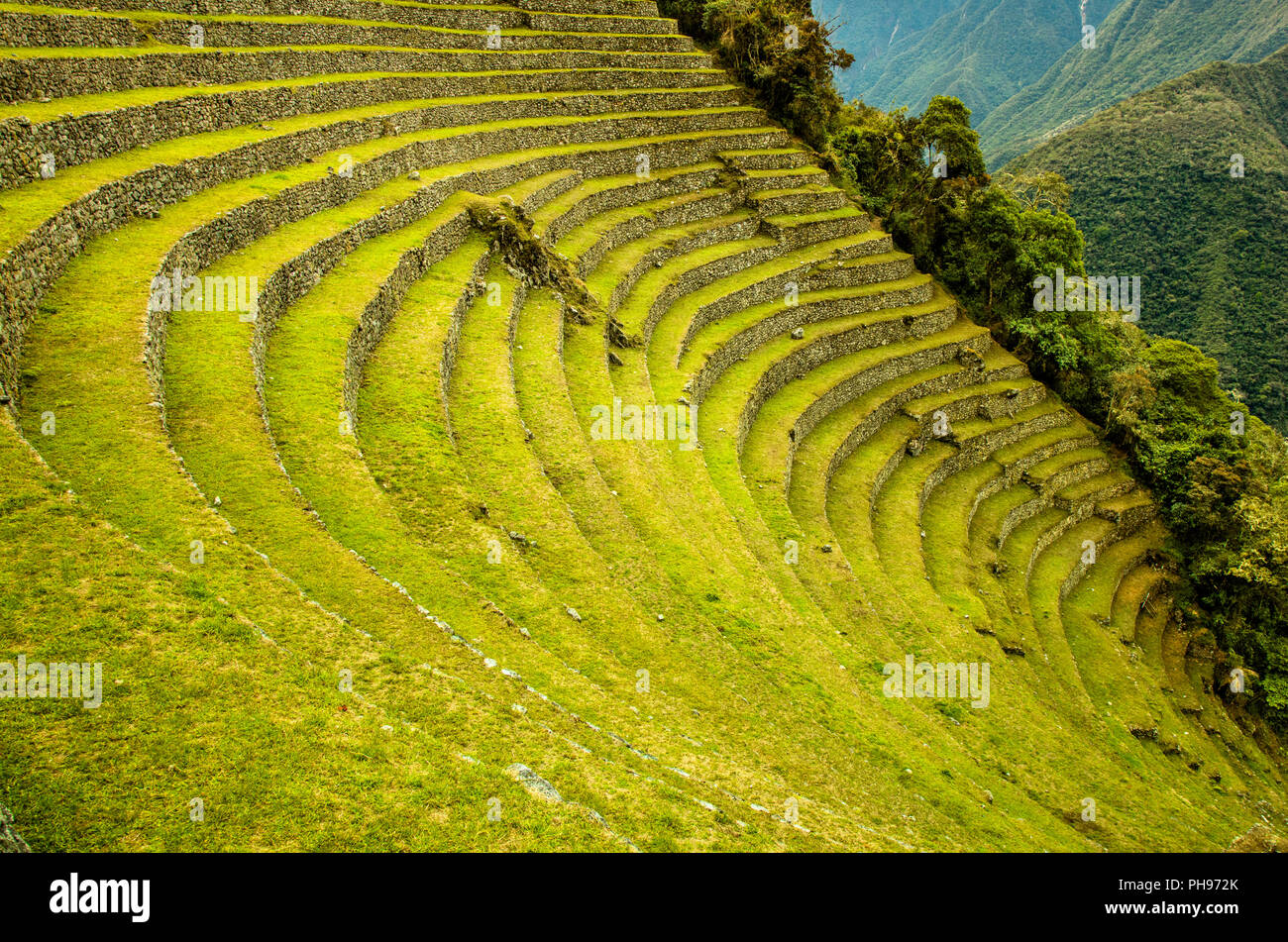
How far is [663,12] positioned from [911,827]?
47.1 meters

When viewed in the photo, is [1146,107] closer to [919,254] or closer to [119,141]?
[919,254]

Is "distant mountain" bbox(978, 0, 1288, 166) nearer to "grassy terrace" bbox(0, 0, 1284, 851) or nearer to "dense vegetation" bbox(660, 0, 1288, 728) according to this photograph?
"dense vegetation" bbox(660, 0, 1288, 728)

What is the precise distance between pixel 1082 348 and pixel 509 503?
3447 cm

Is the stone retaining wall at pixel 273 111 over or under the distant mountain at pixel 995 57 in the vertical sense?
under

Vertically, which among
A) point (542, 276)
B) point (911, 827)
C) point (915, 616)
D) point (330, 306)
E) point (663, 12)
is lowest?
point (911, 827)

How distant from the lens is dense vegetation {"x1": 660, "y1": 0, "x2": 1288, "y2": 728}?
29.8 m

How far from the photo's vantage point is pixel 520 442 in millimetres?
15336

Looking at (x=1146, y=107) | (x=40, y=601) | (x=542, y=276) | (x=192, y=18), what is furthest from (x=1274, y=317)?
(x=40, y=601)

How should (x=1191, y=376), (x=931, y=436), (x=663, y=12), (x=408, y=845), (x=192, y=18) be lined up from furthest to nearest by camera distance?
(x=663, y=12) → (x=1191, y=376) → (x=931, y=436) → (x=192, y=18) → (x=408, y=845)

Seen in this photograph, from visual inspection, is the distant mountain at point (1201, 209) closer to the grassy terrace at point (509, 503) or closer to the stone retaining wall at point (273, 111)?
the grassy terrace at point (509, 503)

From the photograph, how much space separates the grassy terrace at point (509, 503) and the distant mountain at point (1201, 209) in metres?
40.2

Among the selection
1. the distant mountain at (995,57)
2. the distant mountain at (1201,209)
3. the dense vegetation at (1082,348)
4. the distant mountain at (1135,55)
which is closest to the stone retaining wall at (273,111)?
the dense vegetation at (1082,348)

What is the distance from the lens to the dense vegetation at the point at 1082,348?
29.8 metres

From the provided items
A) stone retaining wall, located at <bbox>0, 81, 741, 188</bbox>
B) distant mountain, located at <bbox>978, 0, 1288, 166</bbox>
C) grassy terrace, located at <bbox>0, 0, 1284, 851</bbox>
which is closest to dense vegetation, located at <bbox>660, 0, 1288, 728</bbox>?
grassy terrace, located at <bbox>0, 0, 1284, 851</bbox>
